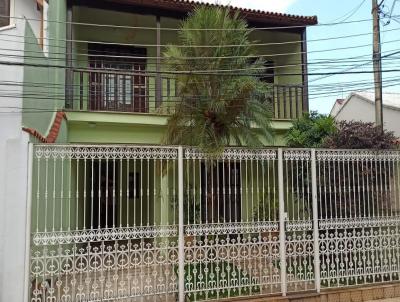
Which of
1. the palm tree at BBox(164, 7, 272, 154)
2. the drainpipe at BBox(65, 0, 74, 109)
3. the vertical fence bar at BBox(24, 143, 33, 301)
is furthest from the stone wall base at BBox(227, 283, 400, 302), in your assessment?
the drainpipe at BBox(65, 0, 74, 109)

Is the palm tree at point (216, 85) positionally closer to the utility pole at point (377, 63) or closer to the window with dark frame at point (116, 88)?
the window with dark frame at point (116, 88)

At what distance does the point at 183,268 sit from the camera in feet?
16.9

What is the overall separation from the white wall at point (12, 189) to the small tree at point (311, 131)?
5.53 metres

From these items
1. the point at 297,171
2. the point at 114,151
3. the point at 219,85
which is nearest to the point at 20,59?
the point at 114,151

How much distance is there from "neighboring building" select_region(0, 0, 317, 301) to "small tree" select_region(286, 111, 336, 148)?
81 cm

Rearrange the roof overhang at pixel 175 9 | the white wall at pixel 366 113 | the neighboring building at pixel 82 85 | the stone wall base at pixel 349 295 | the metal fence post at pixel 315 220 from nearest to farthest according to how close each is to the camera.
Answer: the neighboring building at pixel 82 85 → the stone wall base at pixel 349 295 → the metal fence post at pixel 315 220 → the roof overhang at pixel 175 9 → the white wall at pixel 366 113

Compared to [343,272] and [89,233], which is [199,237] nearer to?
[89,233]

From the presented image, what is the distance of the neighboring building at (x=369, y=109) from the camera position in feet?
42.2

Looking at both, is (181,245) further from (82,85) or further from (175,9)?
(175,9)

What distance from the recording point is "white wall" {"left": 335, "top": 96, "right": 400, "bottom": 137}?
12.8 m

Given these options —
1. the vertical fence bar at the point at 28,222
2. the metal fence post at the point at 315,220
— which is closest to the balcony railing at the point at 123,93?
the metal fence post at the point at 315,220

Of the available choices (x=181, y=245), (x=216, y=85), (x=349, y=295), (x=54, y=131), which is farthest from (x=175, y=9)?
(x=349, y=295)

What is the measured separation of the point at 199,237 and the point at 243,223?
2.07 feet

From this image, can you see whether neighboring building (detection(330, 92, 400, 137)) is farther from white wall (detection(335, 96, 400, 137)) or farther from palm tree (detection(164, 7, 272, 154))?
palm tree (detection(164, 7, 272, 154))
